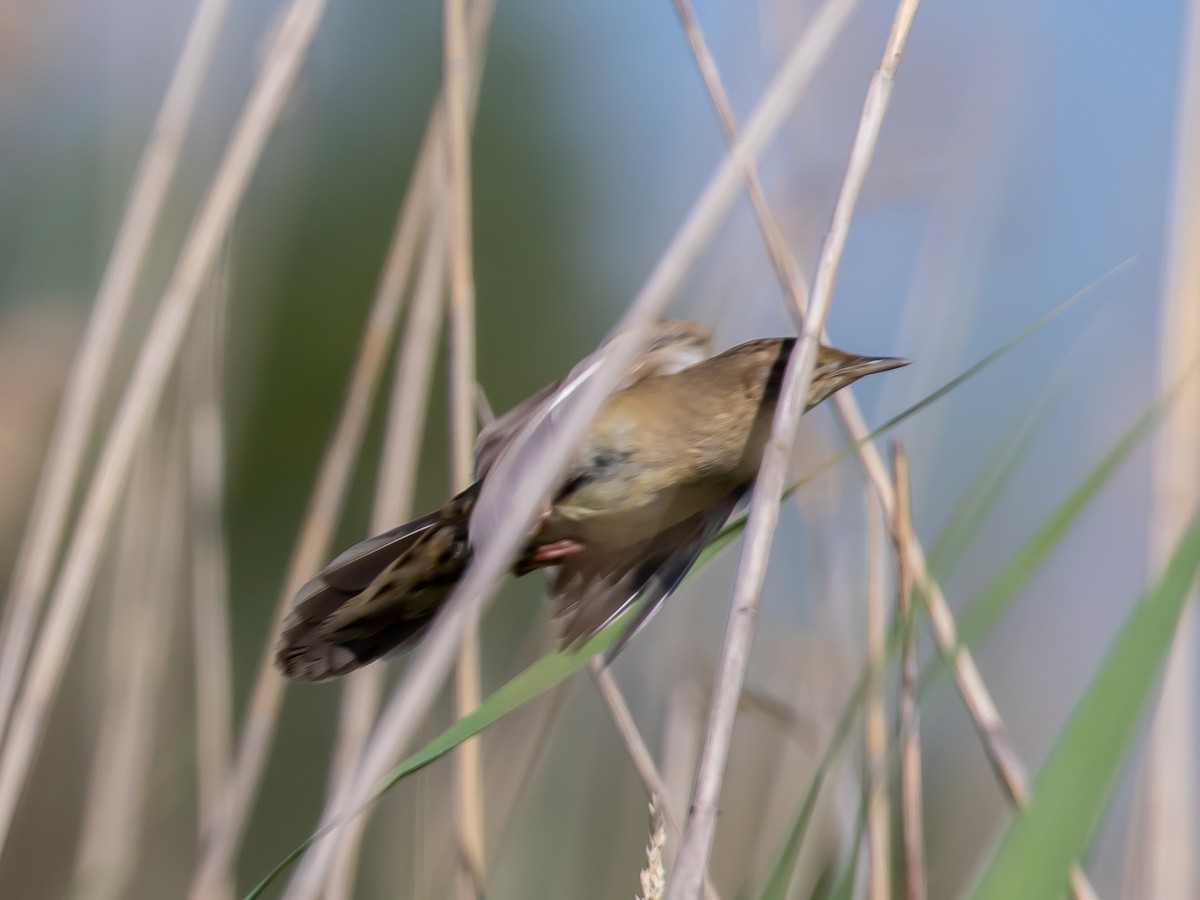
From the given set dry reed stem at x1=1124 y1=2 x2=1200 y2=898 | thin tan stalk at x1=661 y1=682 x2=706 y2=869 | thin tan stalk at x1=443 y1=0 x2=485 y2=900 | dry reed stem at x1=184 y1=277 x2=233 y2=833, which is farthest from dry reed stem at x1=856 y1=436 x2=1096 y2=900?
dry reed stem at x1=184 y1=277 x2=233 y2=833

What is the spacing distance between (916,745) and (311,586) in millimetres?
564

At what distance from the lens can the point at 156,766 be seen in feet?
6.22

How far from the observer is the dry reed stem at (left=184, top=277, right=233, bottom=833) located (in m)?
1.46

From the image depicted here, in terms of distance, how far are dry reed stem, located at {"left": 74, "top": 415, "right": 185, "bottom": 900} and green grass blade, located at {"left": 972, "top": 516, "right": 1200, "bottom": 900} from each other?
1125 millimetres

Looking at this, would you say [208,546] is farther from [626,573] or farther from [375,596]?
[626,573]

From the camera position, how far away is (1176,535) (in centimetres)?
108

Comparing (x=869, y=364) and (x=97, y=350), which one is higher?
(x=97, y=350)

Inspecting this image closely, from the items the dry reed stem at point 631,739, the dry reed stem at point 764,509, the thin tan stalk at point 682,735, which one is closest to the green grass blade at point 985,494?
the dry reed stem at point 764,509

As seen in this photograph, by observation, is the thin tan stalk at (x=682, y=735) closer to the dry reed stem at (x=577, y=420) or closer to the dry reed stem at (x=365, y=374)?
the dry reed stem at (x=365, y=374)

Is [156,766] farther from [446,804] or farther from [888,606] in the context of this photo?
[888,606]

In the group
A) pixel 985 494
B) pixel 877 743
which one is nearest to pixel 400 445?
pixel 877 743

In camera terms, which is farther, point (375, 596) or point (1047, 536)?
point (375, 596)

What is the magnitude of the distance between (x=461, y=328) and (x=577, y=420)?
40cm

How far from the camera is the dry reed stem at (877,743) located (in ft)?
3.52
